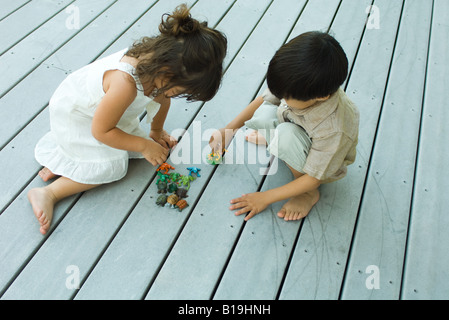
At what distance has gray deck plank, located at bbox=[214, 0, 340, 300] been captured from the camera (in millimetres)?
1223

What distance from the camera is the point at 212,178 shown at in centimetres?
148

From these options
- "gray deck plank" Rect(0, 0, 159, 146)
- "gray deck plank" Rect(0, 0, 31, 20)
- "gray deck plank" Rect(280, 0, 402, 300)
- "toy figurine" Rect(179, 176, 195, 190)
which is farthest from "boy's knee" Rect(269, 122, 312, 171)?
"gray deck plank" Rect(0, 0, 31, 20)

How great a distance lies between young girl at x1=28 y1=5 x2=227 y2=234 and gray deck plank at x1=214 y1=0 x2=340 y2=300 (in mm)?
387

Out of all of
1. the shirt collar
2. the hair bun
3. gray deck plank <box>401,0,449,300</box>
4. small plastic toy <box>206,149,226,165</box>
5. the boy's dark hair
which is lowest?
gray deck plank <box>401,0,449,300</box>

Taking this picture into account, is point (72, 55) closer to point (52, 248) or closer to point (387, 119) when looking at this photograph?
point (52, 248)

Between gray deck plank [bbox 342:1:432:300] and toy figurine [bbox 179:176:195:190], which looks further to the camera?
toy figurine [bbox 179:176:195:190]

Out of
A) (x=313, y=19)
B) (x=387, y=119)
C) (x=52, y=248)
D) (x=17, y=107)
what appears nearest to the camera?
(x=52, y=248)

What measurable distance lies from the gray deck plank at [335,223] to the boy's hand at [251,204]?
0.51 feet

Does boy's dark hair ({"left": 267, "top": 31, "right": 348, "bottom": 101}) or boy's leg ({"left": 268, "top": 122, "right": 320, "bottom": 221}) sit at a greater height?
boy's dark hair ({"left": 267, "top": 31, "right": 348, "bottom": 101})

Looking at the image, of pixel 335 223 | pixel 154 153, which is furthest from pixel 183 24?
pixel 335 223

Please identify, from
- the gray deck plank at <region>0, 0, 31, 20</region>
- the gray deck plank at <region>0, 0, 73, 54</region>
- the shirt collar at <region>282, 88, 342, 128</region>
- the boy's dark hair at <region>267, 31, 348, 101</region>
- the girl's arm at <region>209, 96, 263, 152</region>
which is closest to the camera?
the boy's dark hair at <region>267, 31, 348, 101</region>

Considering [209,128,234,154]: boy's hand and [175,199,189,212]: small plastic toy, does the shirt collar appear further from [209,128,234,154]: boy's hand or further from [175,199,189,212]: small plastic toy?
[175,199,189,212]: small plastic toy

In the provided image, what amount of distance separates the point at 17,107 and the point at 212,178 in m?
0.79

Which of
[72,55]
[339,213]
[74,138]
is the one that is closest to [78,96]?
[74,138]
